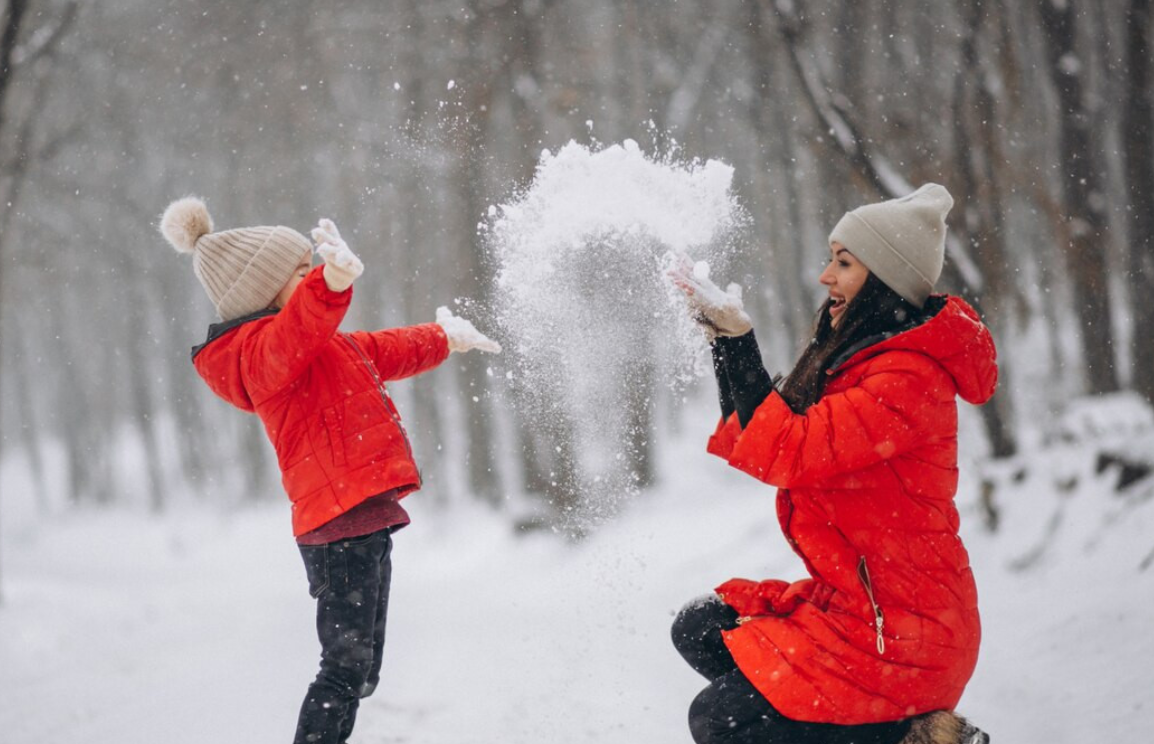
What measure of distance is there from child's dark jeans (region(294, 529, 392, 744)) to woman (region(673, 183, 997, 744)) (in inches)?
46.1

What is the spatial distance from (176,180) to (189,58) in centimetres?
588

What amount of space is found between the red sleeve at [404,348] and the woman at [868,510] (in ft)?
4.81

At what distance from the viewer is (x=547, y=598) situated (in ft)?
26.0

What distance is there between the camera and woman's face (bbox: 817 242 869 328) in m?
2.67

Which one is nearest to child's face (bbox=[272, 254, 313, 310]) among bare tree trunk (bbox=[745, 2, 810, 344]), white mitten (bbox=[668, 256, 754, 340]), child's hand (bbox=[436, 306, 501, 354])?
child's hand (bbox=[436, 306, 501, 354])

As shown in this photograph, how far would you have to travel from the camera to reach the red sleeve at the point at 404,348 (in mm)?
3609

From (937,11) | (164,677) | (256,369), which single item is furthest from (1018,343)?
(256,369)

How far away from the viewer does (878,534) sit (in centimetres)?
244

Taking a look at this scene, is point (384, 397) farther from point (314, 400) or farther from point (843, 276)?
point (843, 276)

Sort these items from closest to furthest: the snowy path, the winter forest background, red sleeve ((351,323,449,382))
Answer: red sleeve ((351,323,449,382)) < the snowy path < the winter forest background

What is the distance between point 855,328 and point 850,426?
0.37 metres

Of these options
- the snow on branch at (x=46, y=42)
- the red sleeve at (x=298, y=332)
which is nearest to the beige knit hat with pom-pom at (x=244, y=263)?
the red sleeve at (x=298, y=332)

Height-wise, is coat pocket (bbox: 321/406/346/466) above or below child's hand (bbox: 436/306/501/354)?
below

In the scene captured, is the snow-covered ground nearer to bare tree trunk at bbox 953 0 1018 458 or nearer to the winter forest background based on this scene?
the winter forest background
